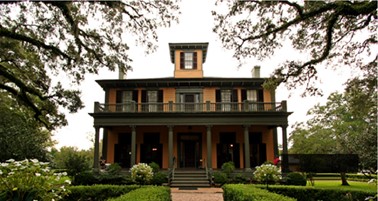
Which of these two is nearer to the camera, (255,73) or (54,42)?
(54,42)

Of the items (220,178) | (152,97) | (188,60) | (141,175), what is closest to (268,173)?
(220,178)

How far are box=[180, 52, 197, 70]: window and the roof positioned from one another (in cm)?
167

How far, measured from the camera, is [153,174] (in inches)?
672

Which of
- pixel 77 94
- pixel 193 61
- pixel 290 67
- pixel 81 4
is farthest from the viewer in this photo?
pixel 193 61

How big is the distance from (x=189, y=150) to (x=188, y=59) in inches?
285

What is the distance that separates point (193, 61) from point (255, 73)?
5.14 m

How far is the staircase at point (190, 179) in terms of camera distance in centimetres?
1770

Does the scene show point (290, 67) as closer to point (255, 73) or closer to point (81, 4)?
point (81, 4)

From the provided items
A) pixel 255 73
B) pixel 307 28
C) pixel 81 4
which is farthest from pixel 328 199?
pixel 255 73

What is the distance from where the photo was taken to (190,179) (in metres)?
18.3

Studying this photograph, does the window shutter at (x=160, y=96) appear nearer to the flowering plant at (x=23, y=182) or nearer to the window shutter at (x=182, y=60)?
the window shutter at (x=182, y=60)

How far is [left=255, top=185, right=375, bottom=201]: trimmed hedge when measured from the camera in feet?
32.4

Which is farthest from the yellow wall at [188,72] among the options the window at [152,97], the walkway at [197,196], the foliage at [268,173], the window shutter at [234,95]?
the walkway at [197,196]

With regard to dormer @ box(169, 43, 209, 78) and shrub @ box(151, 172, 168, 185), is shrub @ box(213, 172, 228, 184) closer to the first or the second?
shrub @ box(151, 172, 168, 185)
